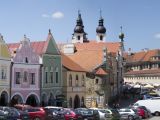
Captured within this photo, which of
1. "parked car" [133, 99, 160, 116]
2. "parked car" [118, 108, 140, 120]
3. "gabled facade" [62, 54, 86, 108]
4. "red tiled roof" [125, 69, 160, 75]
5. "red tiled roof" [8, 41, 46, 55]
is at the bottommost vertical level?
"parked car" [118, 108, 140, 120]

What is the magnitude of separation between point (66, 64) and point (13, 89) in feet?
49.1

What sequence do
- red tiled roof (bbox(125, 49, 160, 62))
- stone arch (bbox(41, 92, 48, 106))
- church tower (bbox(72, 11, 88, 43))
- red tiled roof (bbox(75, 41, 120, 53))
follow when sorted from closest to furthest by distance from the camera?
stone arch (bbox(41, 92, 48, 106)) < red tiled roof (bbox(75, 41, 120, 53)) < church tower (bbox(72, 11, 88, 43)) < red tiled roof (bbox(125, 49, 160, 62))

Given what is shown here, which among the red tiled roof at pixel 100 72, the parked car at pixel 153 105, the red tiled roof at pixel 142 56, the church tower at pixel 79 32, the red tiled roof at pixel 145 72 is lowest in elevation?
the parked car at pixel 153 105

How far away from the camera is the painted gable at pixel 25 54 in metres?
58.2

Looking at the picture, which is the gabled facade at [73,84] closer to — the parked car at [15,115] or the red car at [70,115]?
the red car at [70,115]

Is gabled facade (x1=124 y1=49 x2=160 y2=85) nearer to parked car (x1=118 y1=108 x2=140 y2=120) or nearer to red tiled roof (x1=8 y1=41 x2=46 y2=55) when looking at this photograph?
red tiled roof (x1=8 y1=41 x2=46 y2=55)

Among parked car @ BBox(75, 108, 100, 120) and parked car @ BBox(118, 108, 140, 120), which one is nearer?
parked car @ BBox(75, 108, 100, 120)

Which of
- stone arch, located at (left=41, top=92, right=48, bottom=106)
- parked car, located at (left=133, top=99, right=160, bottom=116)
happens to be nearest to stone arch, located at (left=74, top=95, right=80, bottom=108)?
stone arch, located at (left=41, top=92, right=48, bottom=106)

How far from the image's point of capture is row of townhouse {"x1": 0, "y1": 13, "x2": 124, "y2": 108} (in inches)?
2228

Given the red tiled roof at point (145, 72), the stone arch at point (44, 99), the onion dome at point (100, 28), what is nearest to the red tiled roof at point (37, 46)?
the stone arch at point (44, 99)

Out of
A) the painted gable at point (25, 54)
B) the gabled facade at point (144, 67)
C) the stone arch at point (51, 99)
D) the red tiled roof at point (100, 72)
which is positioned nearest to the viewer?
the painted gable at point (25, 54)

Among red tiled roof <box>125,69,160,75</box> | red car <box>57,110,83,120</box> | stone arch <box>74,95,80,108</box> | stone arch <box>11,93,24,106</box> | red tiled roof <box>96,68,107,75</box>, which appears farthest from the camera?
red tiled roof <box>125,69,160,75</box>

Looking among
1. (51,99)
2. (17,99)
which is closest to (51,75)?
(51,99)

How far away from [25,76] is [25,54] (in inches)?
109
